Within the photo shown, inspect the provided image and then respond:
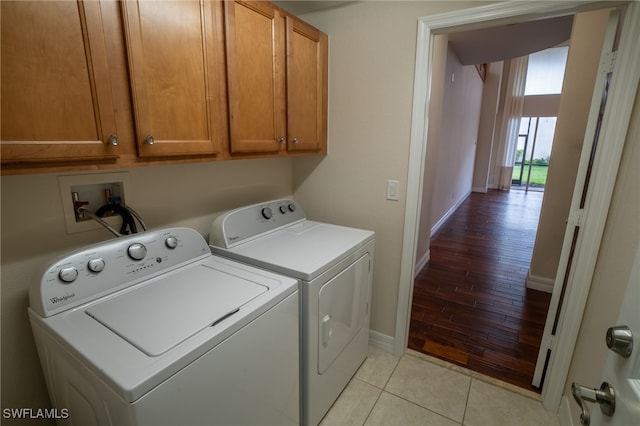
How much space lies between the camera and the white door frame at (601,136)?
1.35 metres

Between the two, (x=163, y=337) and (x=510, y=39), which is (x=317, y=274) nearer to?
(x=163, y=337)

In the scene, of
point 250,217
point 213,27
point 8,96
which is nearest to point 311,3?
point 213,27

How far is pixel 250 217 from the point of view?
1.80 m

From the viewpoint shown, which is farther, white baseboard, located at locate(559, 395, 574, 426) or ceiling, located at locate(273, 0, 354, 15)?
ceiling, located at locate(273, 0, 354, 15)

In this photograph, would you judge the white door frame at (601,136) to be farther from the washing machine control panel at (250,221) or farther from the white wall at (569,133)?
the white wall at (569,133)

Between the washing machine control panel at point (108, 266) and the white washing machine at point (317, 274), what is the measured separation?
0.27 meters

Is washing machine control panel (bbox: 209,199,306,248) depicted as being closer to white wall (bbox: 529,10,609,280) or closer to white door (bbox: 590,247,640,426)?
white door (bbox: 590,247,640,426)

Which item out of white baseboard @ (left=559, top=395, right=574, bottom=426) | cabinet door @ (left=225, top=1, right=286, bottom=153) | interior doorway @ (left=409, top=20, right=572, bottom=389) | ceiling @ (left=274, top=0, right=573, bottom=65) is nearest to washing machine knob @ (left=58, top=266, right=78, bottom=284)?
cabinet door @ (left=225, top=1, right=286, bottom=153)

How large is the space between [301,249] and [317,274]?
27 centimetres

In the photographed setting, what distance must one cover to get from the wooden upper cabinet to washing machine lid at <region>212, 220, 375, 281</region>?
504 millimetres

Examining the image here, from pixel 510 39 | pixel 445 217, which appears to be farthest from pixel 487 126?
pixel 510 39

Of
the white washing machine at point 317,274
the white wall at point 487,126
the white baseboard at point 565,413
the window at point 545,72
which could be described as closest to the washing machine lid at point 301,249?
the white washing machine at point 317,274

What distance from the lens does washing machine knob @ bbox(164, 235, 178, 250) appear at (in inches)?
53.8

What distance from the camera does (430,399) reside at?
1.82m
